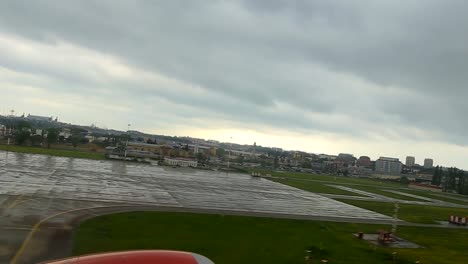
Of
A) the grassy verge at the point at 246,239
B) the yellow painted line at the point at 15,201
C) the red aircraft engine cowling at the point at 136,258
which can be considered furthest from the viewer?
the yellow painted line at the point at 15,201

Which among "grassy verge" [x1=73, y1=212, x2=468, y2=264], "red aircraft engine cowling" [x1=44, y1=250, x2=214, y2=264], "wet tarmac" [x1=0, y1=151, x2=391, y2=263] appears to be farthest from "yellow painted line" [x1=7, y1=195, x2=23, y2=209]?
"red aircraft engine cowling" [x1=44, y1=250, x2=214, y2=264]

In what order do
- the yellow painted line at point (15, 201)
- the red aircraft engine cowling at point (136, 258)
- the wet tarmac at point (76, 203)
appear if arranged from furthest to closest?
the yellow painted line at point (15, 201) → the wet tarmac at point (76, 203) → the red aircraft engine cowling at point (136, 258)

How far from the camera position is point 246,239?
27031 millimetres

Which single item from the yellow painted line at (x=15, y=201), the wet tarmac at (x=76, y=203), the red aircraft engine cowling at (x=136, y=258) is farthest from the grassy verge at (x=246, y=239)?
the red aircraft engine cowling at (x=136, y=258)

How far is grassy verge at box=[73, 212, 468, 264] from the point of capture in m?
22.6

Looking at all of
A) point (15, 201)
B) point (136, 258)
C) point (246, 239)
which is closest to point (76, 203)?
point (15, 201)

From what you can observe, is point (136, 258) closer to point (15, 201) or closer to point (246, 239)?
point (246, 239)

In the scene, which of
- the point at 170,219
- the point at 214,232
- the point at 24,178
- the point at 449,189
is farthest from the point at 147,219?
the point at 449,189

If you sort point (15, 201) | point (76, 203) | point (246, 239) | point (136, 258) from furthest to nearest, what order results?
1. point (76, 203)
2. point (15, 201)
3. point (246, 239)
4. point (136, 258)

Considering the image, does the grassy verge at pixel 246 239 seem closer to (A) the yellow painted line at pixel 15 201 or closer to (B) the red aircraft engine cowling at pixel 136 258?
(A) the yellow painted line at pixel 15 201

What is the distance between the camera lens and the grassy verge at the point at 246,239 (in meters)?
22.6

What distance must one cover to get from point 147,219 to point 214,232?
5.67 meters

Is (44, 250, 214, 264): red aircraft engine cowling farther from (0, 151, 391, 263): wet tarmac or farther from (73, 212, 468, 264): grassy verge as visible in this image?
(73, 212, 468, 264): grassy verge

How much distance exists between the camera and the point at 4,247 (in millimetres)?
19250
